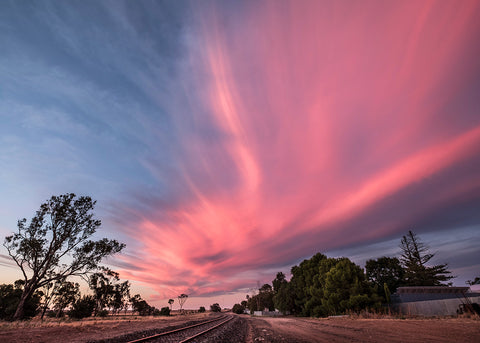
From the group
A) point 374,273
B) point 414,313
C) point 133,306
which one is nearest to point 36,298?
point 133,306

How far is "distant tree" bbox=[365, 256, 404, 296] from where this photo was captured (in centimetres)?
7106

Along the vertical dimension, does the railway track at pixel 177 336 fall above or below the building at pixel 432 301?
below

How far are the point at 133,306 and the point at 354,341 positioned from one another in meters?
133

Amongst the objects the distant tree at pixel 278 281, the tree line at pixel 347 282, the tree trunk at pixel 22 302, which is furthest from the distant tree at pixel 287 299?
the tree trunk at pixel 22 302

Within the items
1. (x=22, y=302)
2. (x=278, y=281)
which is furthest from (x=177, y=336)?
(x=278, y=281)

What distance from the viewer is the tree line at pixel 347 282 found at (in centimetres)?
4394

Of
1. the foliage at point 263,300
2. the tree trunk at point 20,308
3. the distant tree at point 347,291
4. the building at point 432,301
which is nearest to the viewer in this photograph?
the building at point 432,301

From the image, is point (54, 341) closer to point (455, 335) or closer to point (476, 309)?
point (455, 335)

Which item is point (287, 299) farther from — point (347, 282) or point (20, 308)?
point (20, 308)

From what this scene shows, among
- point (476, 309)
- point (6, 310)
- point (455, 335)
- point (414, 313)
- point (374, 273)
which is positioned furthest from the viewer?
point (374, 273)

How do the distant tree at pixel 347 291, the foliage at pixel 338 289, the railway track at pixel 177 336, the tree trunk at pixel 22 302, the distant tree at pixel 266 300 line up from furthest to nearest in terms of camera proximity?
the distant tree at pixel 266 300
the foliage at pixel 338 289
the distant tree at pixel 347 291
the tree trunk at pixel 22 302
the railway track at pixel 177 336

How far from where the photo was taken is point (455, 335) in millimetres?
15008

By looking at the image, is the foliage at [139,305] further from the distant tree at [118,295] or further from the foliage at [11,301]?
the foliage at [11,301]

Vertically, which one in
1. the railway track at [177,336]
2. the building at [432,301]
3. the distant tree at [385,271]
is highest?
the distant tree at [385,271]
